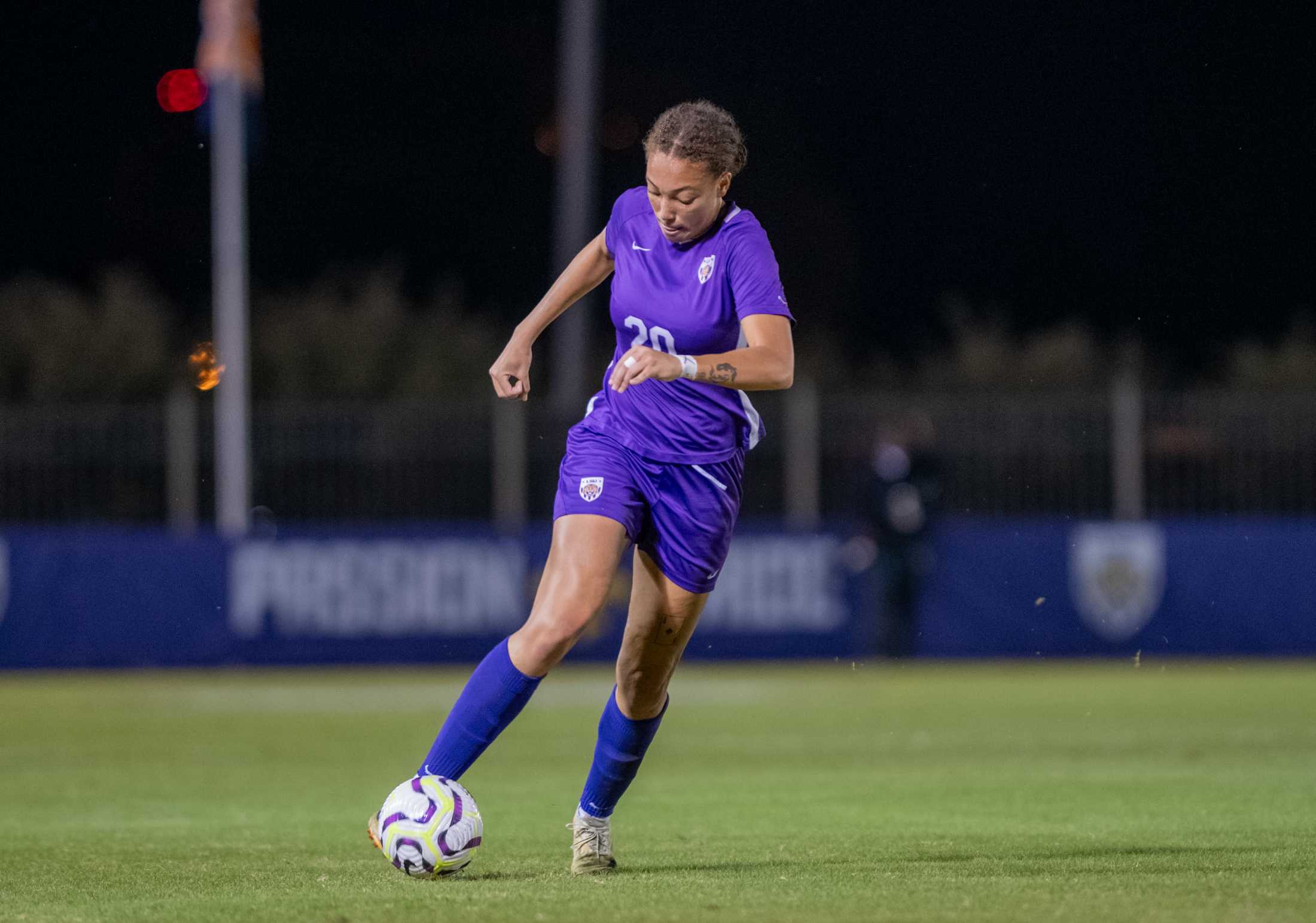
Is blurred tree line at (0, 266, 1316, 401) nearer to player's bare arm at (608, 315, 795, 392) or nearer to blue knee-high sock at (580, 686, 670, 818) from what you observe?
blue knee-high sock at (580, 686, 670, 818)

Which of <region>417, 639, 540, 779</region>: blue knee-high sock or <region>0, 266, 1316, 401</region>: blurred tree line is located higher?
<region>0, 266, 1316, 401</region>: blurred tree line

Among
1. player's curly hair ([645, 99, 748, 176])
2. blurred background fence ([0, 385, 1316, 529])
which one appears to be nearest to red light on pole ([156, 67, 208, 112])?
blurred background fence ([0, 385, 1316, 529])

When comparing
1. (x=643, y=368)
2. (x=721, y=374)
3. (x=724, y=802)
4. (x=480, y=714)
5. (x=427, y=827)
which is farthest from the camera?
(x=724, y=802)

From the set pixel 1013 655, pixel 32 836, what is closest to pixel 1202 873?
pixel 32 836

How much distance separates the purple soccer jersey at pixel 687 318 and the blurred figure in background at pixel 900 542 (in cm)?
1228

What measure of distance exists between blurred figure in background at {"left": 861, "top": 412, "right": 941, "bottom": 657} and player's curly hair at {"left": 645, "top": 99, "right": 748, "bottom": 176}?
12568 millimetres

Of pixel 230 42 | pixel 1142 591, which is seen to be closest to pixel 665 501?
pixel 1142 591

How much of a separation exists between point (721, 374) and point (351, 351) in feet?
72.0

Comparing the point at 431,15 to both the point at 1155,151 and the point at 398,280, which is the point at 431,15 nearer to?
the point at 398,280

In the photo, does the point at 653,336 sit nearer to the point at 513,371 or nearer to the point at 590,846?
the point at 513,371

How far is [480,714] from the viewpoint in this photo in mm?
5844

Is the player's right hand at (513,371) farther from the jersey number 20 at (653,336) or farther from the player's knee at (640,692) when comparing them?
the player's knee at (640,692)

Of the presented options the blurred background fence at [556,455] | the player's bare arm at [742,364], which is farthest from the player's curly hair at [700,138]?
the blurred background fence at [556,455]

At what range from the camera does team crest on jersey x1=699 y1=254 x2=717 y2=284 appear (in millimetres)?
6020
